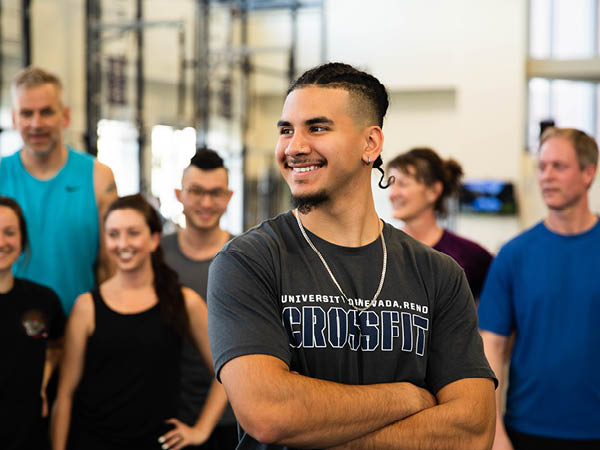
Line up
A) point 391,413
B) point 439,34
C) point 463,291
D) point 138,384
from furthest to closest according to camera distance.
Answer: point 439,34
point 138,384
point 463,291
point 391,413

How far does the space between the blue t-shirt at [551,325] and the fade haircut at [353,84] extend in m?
1.09

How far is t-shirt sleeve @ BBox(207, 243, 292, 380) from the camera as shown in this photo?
144 centimetres

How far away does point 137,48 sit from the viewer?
29.1 feet

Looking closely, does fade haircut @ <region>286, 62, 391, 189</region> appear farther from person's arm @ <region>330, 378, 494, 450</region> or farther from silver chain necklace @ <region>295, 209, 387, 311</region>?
person's arm @ <region>330, 378, 494, 450</region>

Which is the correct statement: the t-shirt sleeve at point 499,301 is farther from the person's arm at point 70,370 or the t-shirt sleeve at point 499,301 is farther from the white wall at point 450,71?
the white wall at point 450,71

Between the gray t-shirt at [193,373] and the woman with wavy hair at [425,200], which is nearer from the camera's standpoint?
the gray t-shirt at [193,373]

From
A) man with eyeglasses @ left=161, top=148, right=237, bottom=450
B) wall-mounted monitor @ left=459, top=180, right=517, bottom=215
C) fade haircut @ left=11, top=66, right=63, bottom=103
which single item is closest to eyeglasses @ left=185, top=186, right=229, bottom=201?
man with eyeglasses @ left=161, top=148, right=237, bottom=450

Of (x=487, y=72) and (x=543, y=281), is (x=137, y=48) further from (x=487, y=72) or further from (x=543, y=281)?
(x=543, y=281)

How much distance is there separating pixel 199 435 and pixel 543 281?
1.21m

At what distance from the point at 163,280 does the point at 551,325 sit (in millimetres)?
1242

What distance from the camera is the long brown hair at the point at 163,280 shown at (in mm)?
2588

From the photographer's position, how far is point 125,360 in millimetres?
2479

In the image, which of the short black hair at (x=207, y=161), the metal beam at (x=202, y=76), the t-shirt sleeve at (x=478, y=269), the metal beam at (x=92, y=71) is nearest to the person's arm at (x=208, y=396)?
the short black hair at (x=207, y=161)

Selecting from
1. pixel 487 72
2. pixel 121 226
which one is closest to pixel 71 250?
pixel 121 226
